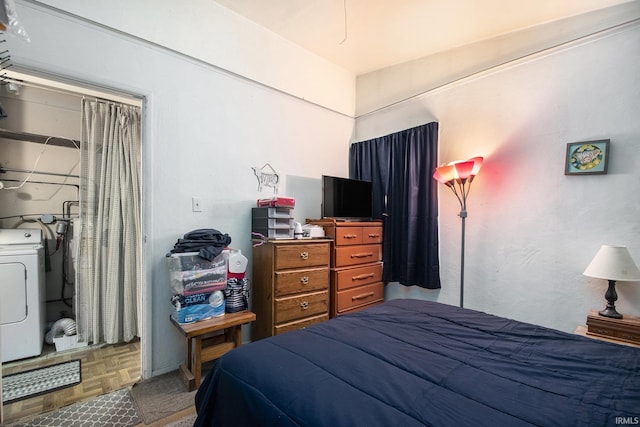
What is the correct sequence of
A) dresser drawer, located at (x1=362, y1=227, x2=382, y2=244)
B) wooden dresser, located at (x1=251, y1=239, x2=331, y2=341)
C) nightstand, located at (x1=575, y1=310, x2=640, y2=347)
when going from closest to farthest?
nightstand, located at (x1=575, y1=310, x2=640, y2=347)
wooden dresser, located at (x1=251, y1=239, x2=331, y2=341)
dresser drawer, located at (x1=362, y1=227, x2=382, y2=244)

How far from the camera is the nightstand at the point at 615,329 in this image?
1580mm

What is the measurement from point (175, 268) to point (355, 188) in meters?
1.84

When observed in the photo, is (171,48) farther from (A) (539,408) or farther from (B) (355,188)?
(A) (539,408)

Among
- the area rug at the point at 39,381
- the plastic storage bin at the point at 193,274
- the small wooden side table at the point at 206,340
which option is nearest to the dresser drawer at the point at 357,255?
the small wooden side table at the point at 206,340

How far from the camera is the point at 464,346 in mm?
1133

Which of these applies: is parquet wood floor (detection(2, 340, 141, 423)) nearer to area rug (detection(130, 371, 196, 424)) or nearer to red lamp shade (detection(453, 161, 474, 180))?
area rug (detection(130, 371, 196, 424))

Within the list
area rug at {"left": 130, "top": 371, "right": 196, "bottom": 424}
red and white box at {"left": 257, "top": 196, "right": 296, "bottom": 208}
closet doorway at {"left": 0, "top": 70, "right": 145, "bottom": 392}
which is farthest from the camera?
closet doorway at {"left": 0, "top": 70, "right": 145, "bottom": 392}

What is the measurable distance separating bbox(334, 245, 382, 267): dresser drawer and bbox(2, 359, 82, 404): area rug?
7.07 feet

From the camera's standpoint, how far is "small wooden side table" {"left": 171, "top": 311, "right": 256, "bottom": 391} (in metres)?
1.87

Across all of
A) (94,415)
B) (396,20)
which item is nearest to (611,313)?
(396,20)

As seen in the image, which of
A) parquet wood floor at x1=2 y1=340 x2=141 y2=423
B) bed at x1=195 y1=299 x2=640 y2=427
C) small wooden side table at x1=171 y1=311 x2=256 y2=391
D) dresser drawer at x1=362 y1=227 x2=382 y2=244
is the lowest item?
parquet wood floor at x1=2 y1=340 x2=141 y2=423

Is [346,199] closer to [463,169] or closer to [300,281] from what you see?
[300,281]

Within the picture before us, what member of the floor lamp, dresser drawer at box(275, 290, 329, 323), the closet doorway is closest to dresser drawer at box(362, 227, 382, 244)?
dresser drawer at box(275, 290, 329, 323)

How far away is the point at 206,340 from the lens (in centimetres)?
221
